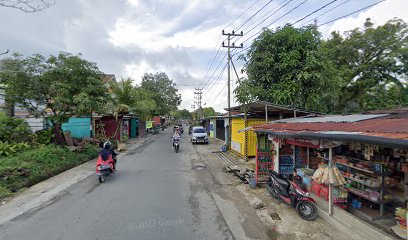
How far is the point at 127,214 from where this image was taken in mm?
5227

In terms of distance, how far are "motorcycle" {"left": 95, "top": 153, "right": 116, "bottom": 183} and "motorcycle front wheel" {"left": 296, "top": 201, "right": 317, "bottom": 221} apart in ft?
21.8

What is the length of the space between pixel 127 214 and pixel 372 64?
807 inches

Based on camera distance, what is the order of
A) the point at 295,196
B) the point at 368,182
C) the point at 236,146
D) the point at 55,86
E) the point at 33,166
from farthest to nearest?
the point at 236,146 < the point at 55,86 < the point at 33,166 < the point at 295,196 < the point at 368,182

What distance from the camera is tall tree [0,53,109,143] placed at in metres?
10.2

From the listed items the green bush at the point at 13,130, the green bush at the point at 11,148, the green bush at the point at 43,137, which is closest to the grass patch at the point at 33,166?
the green bush at the point at 11,148

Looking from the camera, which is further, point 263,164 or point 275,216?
point 263,164

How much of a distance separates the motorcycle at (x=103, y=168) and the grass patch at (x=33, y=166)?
2137 millimetres

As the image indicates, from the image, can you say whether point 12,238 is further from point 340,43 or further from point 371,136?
point 340,43

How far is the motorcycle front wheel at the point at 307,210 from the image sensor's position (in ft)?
16.5

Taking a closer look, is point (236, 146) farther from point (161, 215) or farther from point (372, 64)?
point (372, 64)

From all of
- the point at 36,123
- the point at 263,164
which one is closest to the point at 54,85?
the point at 36,123

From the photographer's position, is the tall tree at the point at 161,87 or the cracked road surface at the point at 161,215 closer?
the cracked road surface at the point at 161,215

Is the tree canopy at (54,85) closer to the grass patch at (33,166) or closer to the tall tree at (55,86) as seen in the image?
the tall tree at (55,86)

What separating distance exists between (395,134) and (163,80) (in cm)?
4723
